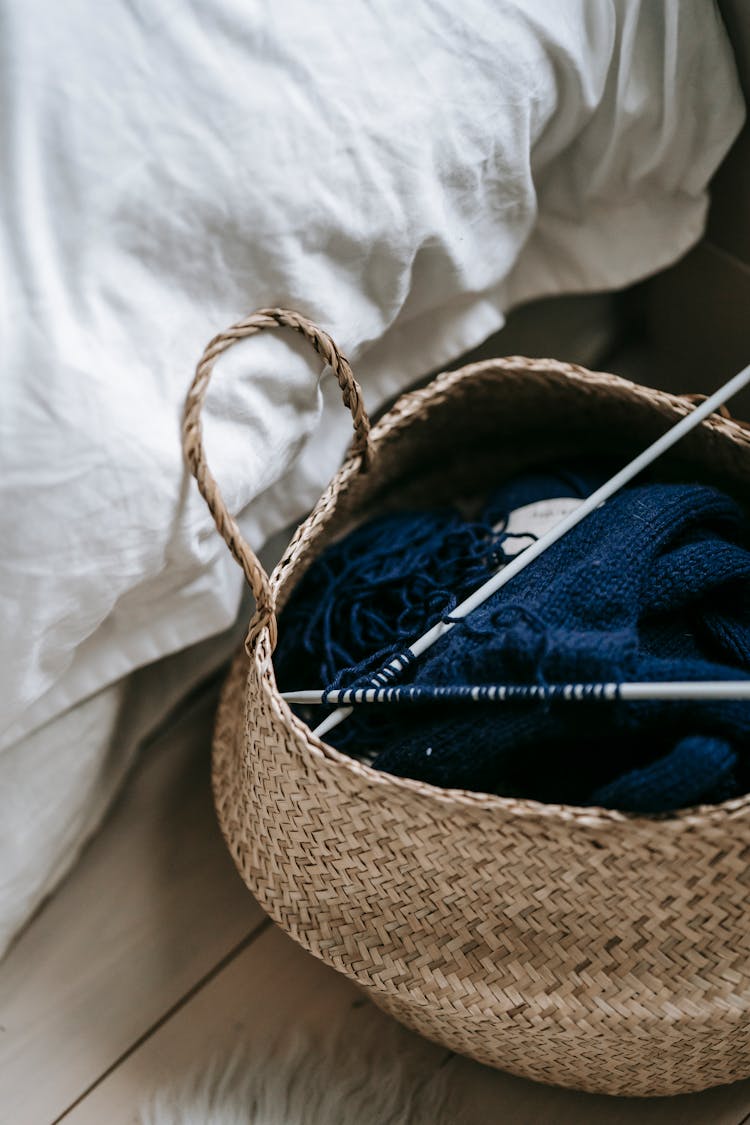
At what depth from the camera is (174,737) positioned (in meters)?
0.87

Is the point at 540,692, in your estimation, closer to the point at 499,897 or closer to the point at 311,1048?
the point at 499,897

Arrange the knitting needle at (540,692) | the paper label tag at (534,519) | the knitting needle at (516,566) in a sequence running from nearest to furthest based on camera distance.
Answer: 1. the knitting needle at (540,692)
2. the knitting needle at (516,566)
3. the paper label tag at (534,519)

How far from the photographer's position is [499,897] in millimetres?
576

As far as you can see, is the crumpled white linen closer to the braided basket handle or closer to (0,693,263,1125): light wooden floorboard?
the braided basket handle

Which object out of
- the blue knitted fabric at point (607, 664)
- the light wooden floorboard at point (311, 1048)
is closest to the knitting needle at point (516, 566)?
the blue knitted fabric at point (607, 664)

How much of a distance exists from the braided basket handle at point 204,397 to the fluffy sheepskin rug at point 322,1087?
0.31 meters

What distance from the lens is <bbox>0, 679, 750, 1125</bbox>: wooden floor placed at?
0.72 metres

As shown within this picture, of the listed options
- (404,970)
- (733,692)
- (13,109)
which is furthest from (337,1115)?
(13,109)

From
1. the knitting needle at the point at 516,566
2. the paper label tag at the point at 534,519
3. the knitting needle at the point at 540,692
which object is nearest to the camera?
the knitting needle at the point at 540,692

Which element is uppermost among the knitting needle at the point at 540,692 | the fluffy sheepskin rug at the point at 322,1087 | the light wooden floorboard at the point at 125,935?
the knitting needle at the point at 540,692

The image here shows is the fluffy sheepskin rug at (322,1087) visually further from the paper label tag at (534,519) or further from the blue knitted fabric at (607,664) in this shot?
the paper label tag at (534,519)

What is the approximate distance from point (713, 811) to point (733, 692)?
2.5 inches

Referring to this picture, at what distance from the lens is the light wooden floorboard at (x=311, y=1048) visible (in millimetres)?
701

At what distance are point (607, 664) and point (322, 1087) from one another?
40cm
